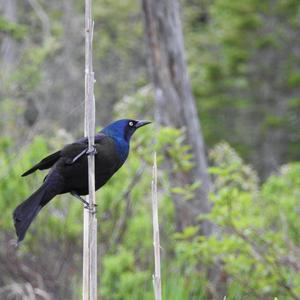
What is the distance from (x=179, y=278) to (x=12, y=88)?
3918 millimetres

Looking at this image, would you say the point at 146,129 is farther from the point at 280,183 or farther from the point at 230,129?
the point at 230,129

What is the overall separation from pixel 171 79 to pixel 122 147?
3.55 metres

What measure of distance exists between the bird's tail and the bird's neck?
381 millimetres

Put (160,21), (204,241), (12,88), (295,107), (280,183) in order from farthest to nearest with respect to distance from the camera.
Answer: (295,107), (12,88), (280,183), (160,21), (204,241)

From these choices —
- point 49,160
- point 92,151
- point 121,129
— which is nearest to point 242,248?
point 121,129

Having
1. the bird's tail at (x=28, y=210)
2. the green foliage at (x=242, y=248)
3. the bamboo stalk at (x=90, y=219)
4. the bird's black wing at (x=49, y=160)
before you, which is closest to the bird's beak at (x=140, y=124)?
the bird's black wing at (x=49, y=160)

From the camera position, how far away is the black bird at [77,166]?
371 cm

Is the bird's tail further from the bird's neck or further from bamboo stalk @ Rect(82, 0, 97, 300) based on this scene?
the bird's neck

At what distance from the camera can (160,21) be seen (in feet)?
24.0

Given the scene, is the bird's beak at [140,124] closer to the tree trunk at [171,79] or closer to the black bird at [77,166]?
the black bird at [77,166]

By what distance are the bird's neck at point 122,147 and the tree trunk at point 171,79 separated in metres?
3.37

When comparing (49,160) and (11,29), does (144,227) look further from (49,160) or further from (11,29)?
(49,160)

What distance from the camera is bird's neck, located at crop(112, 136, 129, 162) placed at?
3.84m

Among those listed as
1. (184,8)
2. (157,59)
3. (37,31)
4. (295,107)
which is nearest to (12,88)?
(157,59)
